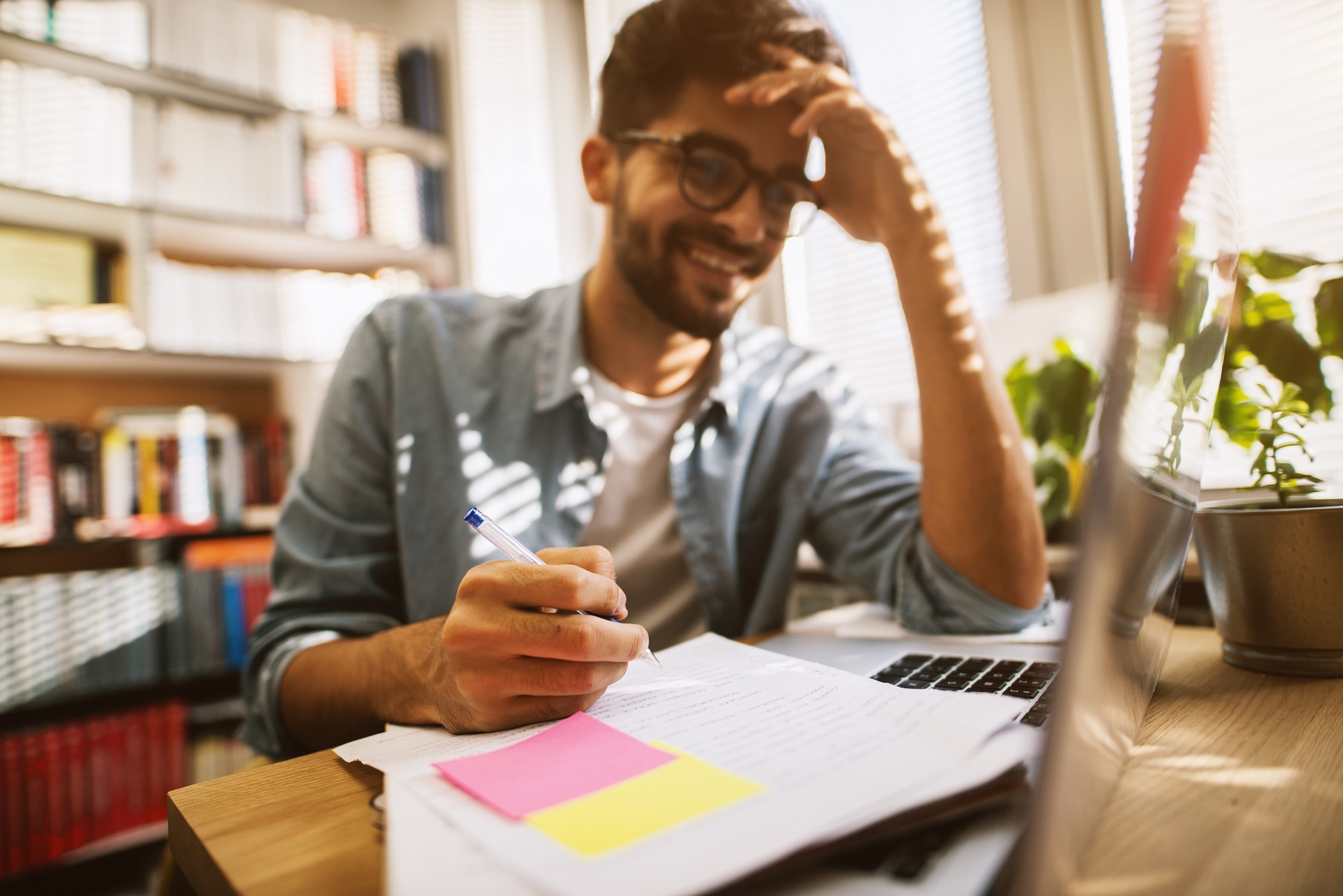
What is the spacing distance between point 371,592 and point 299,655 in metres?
0.14

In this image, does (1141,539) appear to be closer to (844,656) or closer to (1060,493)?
(844,656)

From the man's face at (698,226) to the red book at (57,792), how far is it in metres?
1.52

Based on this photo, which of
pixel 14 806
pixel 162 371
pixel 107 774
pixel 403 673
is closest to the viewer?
pixel 403 673

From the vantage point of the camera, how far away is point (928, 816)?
0.32 m

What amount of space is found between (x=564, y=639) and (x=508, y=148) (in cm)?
223

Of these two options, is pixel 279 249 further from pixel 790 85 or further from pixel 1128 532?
pixel 1128 532

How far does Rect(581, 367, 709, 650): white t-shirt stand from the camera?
3.26ft

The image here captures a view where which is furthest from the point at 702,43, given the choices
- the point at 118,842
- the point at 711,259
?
the point at 118,842

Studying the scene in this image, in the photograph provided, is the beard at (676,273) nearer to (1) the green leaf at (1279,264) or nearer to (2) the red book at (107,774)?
(1) the green leaf at (1279,264)

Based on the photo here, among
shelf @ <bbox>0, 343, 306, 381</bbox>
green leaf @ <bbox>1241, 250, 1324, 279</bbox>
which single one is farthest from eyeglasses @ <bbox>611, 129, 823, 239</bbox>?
shelf @ <bbox>0, 343, 306, 381</bbox>

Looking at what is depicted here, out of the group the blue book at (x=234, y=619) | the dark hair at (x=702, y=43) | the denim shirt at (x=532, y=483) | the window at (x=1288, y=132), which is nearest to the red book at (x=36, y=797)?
the blue book at (x=234, y=619)

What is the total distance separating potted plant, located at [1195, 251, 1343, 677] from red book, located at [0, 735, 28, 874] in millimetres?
2015

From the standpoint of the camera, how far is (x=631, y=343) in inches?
45.4

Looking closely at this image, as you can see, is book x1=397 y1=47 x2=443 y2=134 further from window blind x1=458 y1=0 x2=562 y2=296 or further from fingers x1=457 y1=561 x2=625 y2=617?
fingers x1=457 y1=561 x2=625 y2=617
